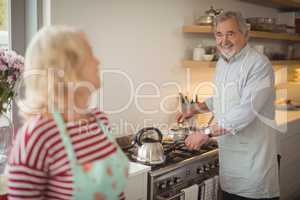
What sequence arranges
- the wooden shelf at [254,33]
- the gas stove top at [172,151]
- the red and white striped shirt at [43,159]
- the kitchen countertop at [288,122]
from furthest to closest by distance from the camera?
the kitchen countertop at [288,122] < the wooden shelf at [254,33] < the gas stove top at [172,151] < the red and white striped shirt at [43,159]

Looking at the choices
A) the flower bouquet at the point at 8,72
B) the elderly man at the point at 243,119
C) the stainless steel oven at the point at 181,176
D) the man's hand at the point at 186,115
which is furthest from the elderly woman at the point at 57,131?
the man's hand at the point at 186,115

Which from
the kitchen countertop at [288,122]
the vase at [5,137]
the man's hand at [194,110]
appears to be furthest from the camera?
the kitchen countertop at [288,122]

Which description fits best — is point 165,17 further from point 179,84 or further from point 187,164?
point 187,164

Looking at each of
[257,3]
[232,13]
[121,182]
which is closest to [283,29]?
[257,3]

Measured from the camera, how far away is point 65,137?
1139mm

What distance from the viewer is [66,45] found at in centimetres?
113

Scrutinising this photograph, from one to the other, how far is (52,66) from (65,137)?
21 cm

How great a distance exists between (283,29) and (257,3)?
15.9 inches

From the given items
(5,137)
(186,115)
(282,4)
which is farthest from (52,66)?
(282,4)

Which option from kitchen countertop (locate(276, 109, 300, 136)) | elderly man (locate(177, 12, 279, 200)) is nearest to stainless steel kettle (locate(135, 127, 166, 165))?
elderly man (locate(177, 12, 279, 200))

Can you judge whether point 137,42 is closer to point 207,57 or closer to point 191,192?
point 207,57

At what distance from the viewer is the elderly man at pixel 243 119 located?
7.07 feet

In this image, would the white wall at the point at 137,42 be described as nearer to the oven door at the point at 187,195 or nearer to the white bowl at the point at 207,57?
the white bowl at the point at 207,57

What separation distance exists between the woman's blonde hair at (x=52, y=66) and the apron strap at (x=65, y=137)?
1.1 inches
